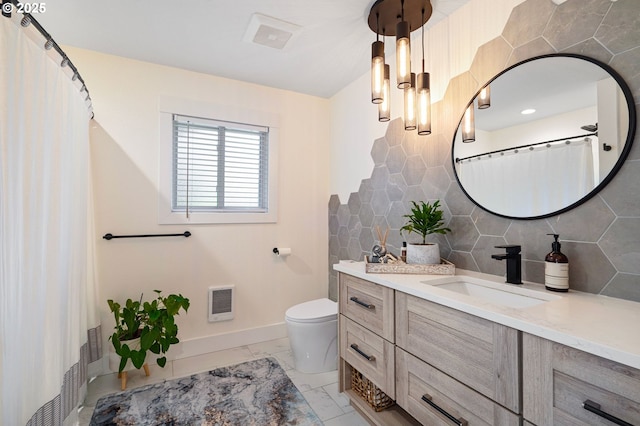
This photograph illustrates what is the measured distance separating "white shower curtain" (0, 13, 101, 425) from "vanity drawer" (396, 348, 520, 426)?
1.46m

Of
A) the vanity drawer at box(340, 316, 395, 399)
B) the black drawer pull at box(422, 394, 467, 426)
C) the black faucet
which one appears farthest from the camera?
the vanity drawer at box(340, 316, 395, 399)

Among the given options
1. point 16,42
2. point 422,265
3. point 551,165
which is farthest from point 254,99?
point 551,165

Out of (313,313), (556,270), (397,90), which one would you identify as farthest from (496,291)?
(397,90)

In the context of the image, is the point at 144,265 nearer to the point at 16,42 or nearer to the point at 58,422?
the point at 58,422

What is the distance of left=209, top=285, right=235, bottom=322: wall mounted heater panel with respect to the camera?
2611mm

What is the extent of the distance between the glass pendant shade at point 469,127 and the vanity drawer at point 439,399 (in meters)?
1.19

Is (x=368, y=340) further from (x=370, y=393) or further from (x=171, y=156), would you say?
(x=171, y=156)

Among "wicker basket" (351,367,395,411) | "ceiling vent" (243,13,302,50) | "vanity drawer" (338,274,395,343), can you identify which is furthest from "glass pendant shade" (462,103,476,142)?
"wicker basket" (351,367,395,411)

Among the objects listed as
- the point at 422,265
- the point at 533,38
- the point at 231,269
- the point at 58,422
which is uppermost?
the point at 533,38

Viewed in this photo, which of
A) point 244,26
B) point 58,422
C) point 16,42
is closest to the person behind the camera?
point 16,42

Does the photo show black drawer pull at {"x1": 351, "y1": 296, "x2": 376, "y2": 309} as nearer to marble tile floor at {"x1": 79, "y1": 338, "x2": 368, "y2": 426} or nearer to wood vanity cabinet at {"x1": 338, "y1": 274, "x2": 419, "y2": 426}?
wood vanity cabinet at {"x1": 338, "y1": 274, "x2": 419, "y2": 426}

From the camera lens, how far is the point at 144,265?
2402mm

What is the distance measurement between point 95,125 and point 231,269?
152 cm

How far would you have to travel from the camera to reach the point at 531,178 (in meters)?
1.41
